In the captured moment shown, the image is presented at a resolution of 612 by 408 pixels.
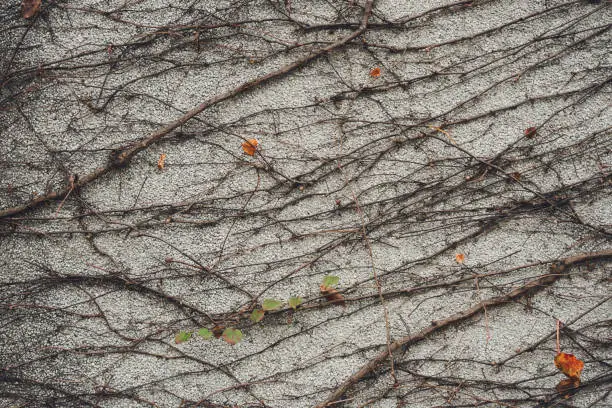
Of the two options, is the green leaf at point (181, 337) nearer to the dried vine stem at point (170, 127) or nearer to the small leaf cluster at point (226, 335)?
the small leaf cluster at point (226, 335)

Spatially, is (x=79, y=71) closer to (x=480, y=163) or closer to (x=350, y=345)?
(x=350, y=345)

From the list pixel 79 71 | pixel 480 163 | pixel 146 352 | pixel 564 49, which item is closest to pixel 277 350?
pixel 146 352

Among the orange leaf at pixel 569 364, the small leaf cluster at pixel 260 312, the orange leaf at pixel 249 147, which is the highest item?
the orange leaf at pixel 249 147

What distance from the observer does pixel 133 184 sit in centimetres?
230

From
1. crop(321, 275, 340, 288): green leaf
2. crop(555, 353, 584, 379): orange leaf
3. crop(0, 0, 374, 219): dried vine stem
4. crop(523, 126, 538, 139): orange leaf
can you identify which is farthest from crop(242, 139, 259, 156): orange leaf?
crop(555, 353, 584, 379): orange leaf

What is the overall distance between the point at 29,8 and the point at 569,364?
3.20 meters

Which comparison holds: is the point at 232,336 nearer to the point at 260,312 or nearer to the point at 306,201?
the point at 260,312

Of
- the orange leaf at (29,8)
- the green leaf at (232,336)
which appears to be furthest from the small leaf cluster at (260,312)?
the orange leaf at (29,8)

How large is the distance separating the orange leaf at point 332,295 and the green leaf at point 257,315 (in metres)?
0.31

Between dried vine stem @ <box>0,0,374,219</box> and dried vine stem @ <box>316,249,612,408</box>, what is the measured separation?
147cm

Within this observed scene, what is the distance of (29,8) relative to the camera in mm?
2311

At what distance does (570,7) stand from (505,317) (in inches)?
64.4

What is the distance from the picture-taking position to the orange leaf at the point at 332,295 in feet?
7.40

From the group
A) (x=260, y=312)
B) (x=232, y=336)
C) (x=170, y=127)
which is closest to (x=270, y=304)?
(x=260, y=312)
